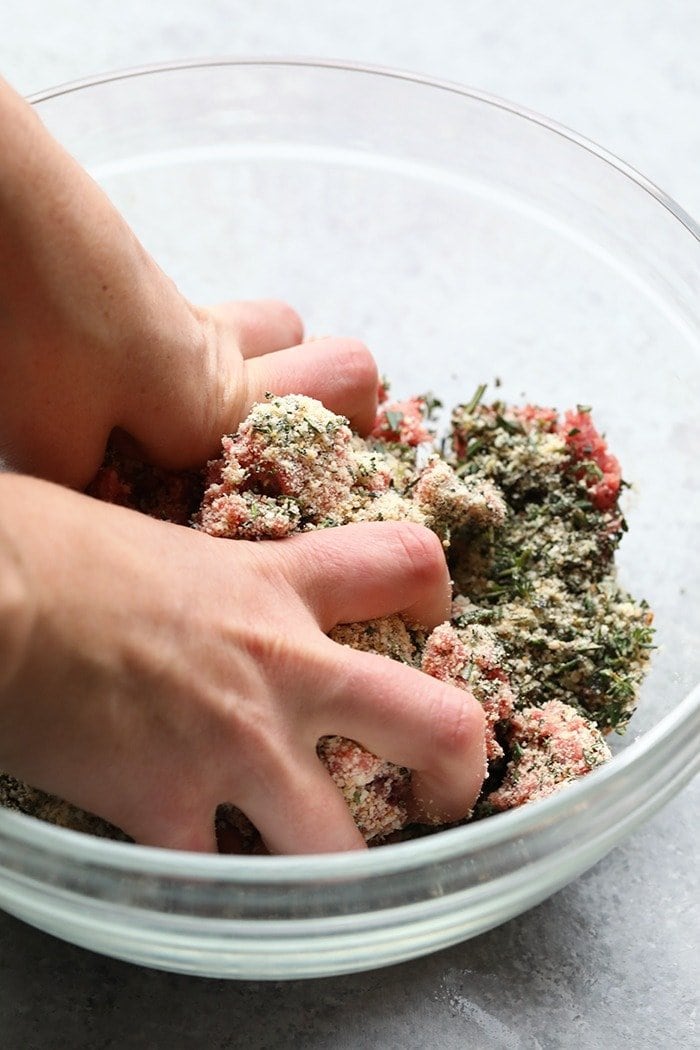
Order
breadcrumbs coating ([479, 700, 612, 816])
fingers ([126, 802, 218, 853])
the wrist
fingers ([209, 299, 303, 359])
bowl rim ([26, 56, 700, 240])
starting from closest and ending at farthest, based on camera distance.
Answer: the wrist → fingers ([126, 802, 218, 853]) → breadcrumbs coating ([479, 700, 612, 816]) → fingers ([209, 299, 303, 359]) → bowl rim ([26, 56, 700, 240])

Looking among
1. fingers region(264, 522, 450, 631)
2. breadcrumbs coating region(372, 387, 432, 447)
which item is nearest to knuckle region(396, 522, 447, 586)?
fingers region(264, 522, 450, 631)

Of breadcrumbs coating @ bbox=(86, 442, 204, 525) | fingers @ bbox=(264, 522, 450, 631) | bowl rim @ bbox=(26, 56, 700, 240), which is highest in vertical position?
bowl rim @ bbox=(26, 56, 700, 240)

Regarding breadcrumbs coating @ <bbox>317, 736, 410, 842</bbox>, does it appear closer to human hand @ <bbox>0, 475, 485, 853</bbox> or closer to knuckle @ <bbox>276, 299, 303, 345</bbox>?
human hand @ <bbox>0, 475, 485, 853</bbox>

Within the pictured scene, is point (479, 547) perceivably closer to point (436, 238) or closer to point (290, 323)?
point (290, 323)

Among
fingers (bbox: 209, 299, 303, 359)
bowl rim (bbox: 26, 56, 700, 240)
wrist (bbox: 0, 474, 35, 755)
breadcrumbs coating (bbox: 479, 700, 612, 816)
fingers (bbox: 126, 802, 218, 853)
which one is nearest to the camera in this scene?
wrist (bbox: 0, 474, 35, 755)

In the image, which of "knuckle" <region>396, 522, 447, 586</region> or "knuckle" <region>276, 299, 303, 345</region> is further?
"knuckle" <region>276, 299, 303, 345</region>

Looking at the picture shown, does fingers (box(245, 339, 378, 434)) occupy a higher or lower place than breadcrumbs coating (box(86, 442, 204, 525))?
higher

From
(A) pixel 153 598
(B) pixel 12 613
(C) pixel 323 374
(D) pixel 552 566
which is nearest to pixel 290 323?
(C) pixel 323 374
